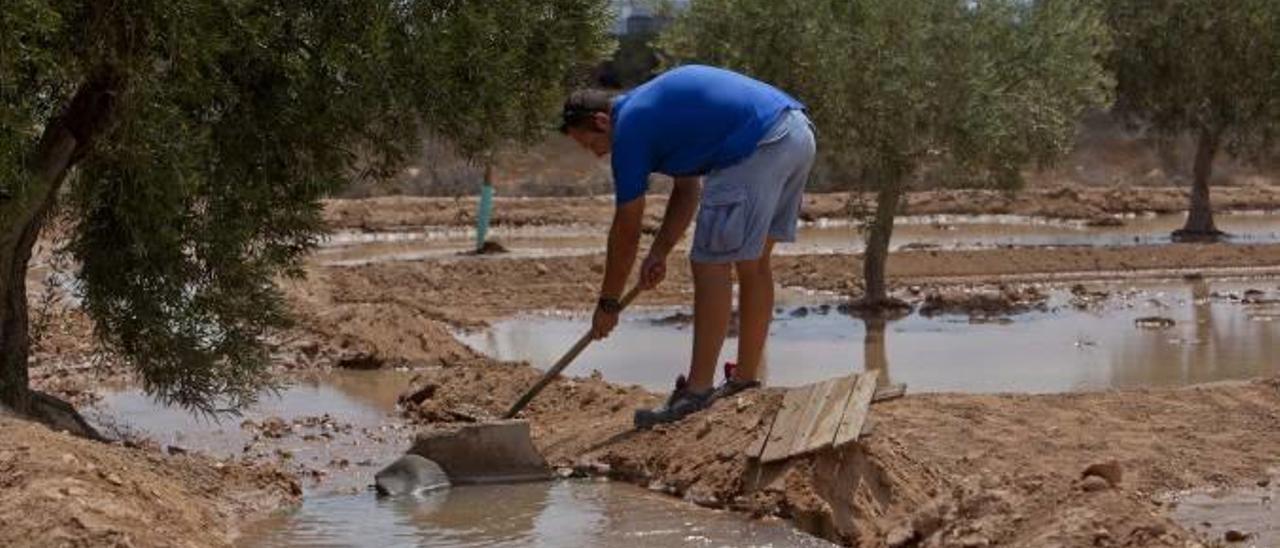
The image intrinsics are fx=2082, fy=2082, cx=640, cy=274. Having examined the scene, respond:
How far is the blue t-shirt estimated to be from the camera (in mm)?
9125

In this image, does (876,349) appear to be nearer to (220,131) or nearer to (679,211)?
(679,211)

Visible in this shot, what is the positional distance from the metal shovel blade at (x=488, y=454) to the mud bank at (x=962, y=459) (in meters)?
0.26

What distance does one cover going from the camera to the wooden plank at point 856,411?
27.2 ft

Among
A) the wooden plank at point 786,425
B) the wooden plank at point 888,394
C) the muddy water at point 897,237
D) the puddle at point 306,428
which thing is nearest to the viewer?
the wooden plank at point 786,425

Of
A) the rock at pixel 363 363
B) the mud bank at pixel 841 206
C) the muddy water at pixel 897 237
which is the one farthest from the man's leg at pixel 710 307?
the mud bank at pixel 841 206

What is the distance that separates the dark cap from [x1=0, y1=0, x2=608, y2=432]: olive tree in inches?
37.1

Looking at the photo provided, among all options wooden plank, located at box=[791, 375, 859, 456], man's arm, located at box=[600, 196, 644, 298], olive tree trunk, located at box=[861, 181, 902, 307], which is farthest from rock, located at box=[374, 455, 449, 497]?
olive tree trunk, located at box=[861, 181, 902, 307]

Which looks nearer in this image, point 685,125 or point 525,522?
point 525,522

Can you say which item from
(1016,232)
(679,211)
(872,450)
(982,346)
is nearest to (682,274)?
(982,346)

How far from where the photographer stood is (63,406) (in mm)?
10539

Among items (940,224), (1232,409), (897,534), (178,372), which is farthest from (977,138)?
(940,224)

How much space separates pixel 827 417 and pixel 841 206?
2747cm

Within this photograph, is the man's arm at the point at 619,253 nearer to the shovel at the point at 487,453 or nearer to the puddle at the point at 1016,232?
the shovel at the point at 487,453

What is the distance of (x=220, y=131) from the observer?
10.1 m
